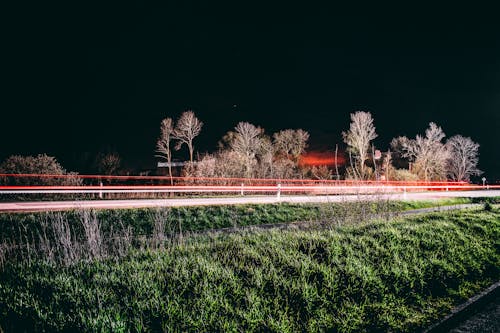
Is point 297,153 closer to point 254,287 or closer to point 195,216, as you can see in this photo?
point 195,216

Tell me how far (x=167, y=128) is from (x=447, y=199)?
2973 centimetres

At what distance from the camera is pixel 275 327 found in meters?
3.55

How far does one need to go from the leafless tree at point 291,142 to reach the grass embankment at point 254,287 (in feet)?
140

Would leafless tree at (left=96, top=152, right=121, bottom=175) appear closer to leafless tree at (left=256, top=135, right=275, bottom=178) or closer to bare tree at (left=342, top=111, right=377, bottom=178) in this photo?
leafless tree at (left=256, top=135, right=275, bottom=178)

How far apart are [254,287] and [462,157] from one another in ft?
221

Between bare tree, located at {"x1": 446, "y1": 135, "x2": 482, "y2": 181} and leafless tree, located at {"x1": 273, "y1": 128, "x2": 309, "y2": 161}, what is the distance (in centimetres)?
2808

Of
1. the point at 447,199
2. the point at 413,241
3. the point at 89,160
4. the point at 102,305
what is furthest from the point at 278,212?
the point at 89,160

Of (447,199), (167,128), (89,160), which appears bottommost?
(447,199)

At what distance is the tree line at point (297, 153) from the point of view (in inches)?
1190

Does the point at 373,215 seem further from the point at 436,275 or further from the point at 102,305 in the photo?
the point at 102,305

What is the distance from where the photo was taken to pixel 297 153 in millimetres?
49438

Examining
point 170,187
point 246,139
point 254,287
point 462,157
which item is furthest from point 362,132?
point 254,287

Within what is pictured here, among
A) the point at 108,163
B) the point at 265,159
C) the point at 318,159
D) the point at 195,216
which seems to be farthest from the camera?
the point at 318,159

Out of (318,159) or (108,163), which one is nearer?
(108,163)
